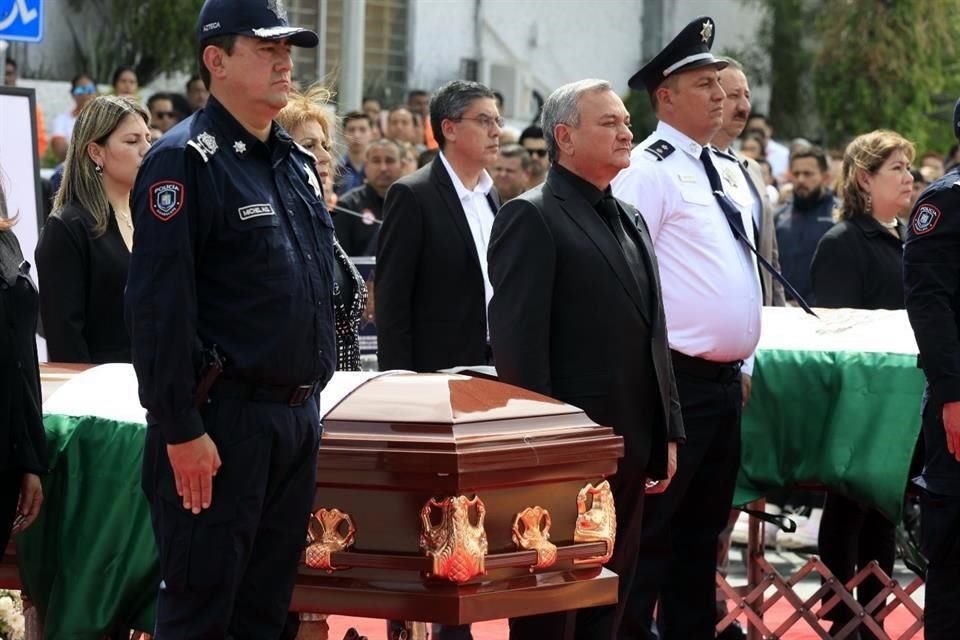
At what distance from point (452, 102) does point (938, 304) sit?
2134 mm

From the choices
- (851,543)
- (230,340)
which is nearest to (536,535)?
(230,340)

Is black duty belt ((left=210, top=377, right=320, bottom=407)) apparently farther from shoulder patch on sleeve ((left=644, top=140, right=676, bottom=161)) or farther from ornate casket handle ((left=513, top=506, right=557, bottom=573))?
shoulder patch on sleeve ((left=644, top=140, right=676, bottom=161))

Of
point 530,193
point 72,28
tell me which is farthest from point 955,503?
point 72,28

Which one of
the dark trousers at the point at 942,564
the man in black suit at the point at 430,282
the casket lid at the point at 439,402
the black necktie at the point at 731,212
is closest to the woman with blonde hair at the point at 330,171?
the man in black suit at the point at 430,282

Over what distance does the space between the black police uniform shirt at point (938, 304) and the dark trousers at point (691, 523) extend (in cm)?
66

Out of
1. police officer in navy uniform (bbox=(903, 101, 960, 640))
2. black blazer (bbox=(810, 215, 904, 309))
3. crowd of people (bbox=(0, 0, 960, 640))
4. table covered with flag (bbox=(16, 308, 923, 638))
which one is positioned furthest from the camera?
black blazer (bbox=(810, 215, 904, 309))

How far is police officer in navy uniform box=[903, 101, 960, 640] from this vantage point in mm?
5570

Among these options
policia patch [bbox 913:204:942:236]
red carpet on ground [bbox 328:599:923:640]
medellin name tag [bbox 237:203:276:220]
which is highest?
medellin name tag [bbox 237:203:276:220]

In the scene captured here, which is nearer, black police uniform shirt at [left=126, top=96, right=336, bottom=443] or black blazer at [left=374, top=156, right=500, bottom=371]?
black police uniform shirt at [left=126, top=96, right=336, bottom=443]

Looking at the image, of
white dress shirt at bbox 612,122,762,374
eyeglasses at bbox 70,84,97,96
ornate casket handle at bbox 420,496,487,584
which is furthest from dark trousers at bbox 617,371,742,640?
eyeglasses at bbox 70,84,97,96

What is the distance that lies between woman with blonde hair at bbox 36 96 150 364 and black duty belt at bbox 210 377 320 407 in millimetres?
1807

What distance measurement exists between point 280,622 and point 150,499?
429 millimetres

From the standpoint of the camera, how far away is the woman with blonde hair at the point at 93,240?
19.1 ft

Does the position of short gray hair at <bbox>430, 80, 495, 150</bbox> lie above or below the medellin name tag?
below
